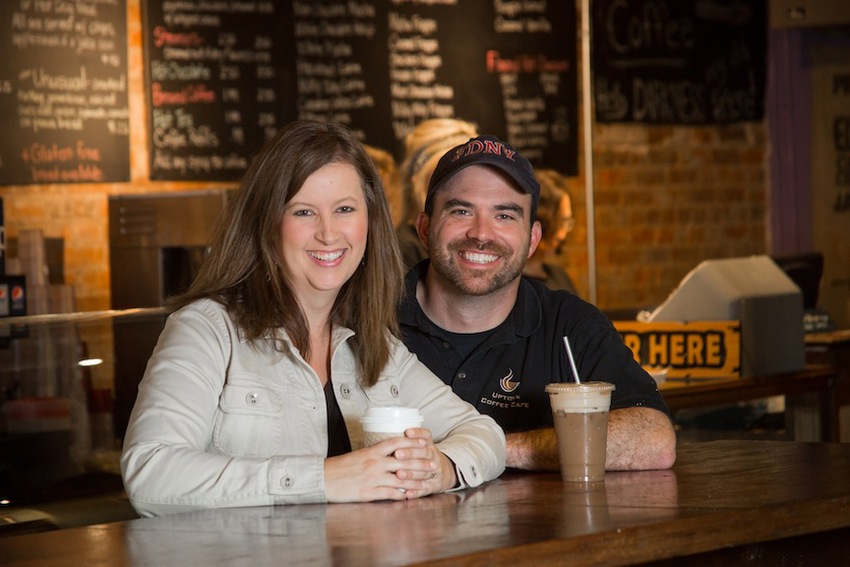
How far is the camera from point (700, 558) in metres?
1.92

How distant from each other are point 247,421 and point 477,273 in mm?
697

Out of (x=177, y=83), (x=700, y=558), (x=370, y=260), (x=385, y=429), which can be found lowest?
(x=700, y=558)

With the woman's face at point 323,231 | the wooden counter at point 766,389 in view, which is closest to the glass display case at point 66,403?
the woman's face at point 323,231

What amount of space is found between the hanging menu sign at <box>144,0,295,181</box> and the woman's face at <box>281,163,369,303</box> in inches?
128

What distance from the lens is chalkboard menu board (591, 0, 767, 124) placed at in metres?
7.04

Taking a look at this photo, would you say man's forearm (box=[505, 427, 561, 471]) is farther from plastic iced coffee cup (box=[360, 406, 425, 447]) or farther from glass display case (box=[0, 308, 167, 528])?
glass display case (box=[0, 308, 167, 528])

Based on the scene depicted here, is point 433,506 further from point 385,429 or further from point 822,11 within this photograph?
point 822,11

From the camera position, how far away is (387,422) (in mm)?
2059

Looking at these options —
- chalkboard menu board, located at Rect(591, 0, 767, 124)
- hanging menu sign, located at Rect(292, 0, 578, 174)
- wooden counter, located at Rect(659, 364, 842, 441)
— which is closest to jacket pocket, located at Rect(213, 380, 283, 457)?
wooden counter, located at Rect(659, 364, 842, 441)

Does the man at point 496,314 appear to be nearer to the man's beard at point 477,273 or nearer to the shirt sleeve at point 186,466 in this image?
the man's beard at point 477,273

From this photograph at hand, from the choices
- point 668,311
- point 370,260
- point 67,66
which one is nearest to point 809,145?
point 668,311

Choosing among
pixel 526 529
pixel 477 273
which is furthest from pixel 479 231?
pixel 526 529

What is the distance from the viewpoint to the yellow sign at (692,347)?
4.17 m

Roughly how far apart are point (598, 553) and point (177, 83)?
421 cm
